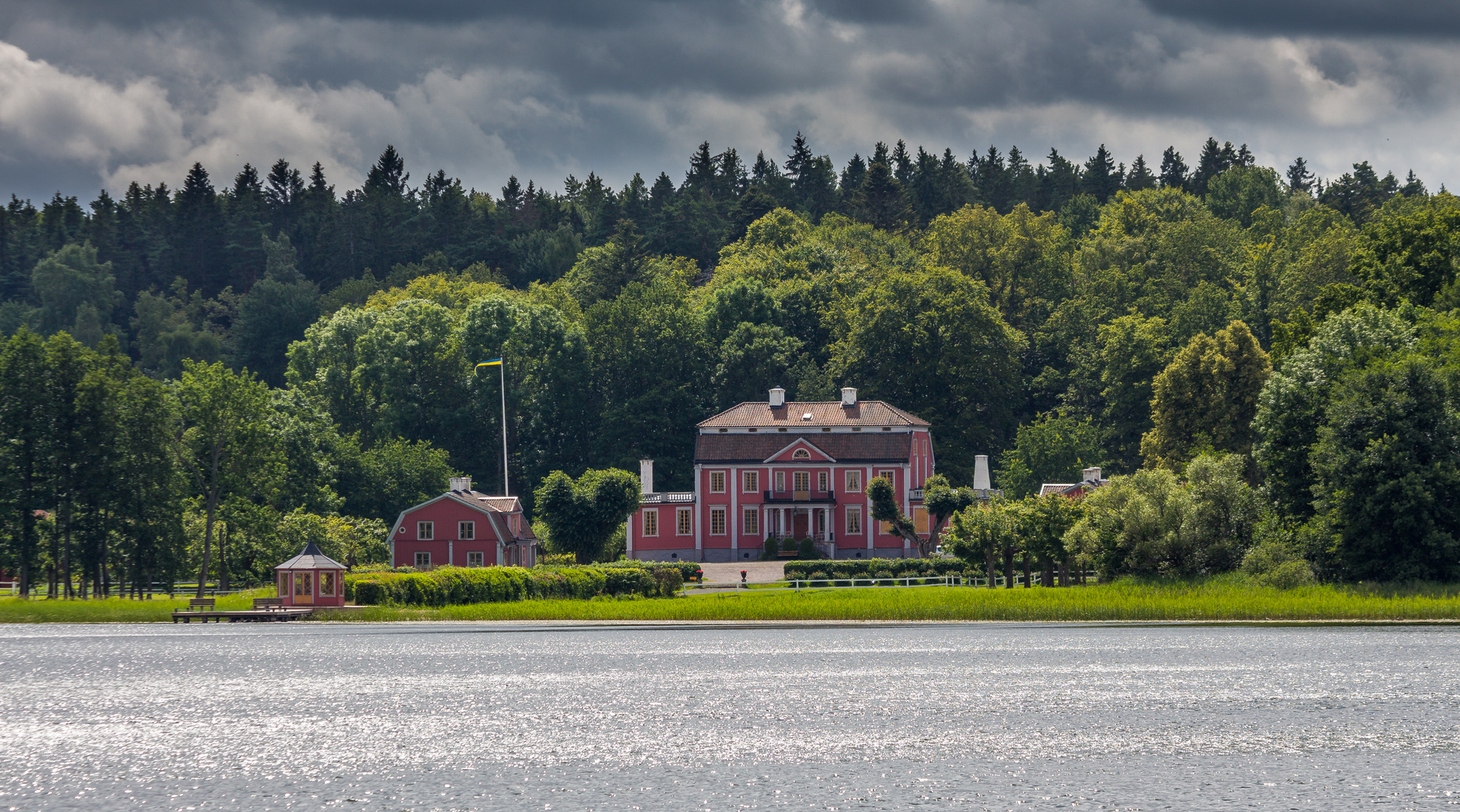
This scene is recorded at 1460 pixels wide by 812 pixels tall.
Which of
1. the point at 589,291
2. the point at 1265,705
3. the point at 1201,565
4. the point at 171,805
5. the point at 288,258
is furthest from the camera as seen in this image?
the point at 288,258

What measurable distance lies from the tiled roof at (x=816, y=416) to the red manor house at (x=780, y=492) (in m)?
0.17

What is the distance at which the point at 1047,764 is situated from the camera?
82.6 ft

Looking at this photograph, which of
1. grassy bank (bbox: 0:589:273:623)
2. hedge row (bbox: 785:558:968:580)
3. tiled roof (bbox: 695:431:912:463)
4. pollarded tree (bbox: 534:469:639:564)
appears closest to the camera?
grassy bank (bbox: 0:589:273:623)

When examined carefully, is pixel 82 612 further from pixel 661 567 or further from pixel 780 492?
pixel 780 492

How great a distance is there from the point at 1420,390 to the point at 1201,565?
34.3 feet

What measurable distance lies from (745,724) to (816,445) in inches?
2756

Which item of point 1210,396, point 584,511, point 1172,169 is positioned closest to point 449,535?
point 584,511

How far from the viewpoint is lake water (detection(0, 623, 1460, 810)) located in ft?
75.9

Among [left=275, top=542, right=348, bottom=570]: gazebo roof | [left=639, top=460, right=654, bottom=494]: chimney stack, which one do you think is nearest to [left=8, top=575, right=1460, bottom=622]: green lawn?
[left=275, top=542, right=348, bottom=570]: gazebo roof

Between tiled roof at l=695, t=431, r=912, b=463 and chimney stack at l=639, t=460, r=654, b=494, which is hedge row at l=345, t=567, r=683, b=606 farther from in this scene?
tiled roof at l=695, t=431, r=912, b=463

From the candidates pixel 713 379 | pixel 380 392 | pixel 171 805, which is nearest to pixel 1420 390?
pixel 171 805

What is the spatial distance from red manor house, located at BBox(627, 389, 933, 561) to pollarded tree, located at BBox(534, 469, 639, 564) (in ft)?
45.8

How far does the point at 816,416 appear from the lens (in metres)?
101

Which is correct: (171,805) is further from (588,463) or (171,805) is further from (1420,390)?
(588,463)
